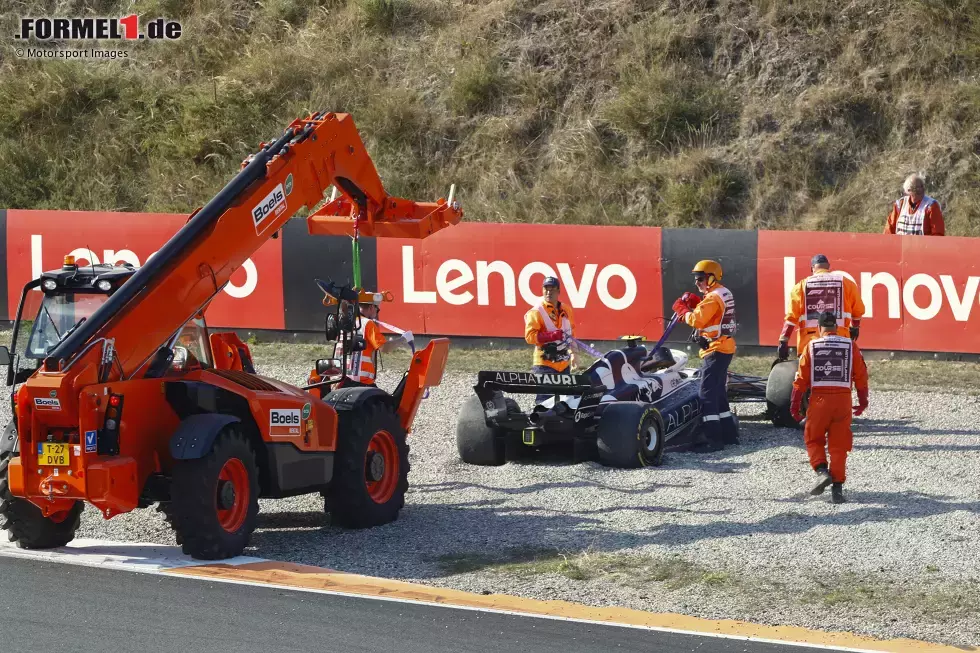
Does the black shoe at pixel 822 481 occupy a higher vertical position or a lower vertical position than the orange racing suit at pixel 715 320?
lower

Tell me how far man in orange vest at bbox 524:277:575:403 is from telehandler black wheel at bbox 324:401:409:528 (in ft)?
10.5

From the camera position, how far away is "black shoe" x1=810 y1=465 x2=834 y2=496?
1147cm

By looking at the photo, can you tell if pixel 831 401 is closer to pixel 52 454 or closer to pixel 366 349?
pixel 366 349

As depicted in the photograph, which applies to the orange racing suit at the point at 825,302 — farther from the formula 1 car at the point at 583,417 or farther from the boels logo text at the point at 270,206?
the boels logo text at the point at 270,206

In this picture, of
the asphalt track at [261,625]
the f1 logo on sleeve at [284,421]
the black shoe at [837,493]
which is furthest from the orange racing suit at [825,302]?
the asphalt track at [261,625]


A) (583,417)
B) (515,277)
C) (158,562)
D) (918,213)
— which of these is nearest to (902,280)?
(918,213)

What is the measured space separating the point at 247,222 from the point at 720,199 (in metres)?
15.2

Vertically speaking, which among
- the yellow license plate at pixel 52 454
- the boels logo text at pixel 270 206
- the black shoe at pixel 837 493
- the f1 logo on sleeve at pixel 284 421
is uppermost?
the boels logo text at pixel 270 206

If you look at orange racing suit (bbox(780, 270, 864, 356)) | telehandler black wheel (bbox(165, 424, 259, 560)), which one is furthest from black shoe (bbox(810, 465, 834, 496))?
A: telehandler black wheel (bbox(165, 424, 259, 560))

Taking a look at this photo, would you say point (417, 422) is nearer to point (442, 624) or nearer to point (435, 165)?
point (442, 624)

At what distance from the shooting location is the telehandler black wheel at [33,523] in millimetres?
9773

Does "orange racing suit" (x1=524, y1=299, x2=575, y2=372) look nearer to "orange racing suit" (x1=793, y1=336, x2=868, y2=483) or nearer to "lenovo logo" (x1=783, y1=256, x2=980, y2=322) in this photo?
"orange racing suit" (x1=793, y1=336, x2=868, y2=483)

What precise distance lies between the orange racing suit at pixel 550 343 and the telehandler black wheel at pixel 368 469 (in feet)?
10.5

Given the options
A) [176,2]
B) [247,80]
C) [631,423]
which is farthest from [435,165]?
[631,423]
